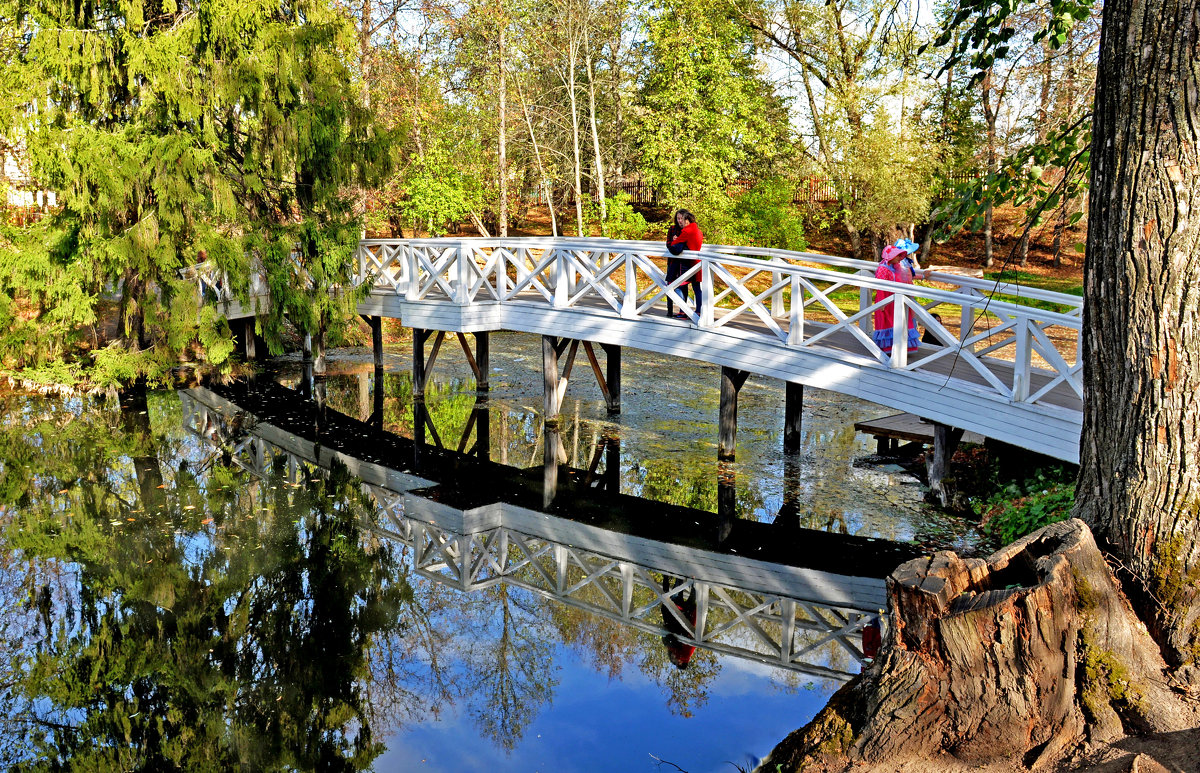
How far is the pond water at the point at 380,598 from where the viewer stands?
6.60 metres

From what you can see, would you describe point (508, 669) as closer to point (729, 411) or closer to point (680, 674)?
point (680, 674)

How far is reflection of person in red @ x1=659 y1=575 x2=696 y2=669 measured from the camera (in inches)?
301

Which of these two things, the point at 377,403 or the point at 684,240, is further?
the point at 377,403

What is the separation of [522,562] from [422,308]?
7.22 metres

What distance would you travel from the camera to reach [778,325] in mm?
11805

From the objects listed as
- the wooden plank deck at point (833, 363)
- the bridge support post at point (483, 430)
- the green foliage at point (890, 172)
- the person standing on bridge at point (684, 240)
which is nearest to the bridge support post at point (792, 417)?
the wooden plank deck at point (833, 363)

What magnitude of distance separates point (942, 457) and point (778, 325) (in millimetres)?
2427

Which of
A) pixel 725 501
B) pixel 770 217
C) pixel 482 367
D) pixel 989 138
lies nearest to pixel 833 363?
pixel 725 501

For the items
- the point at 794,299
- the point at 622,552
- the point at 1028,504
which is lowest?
the point at 622,552

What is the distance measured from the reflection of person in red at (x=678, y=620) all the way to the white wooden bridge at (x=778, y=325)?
3082 millimetres

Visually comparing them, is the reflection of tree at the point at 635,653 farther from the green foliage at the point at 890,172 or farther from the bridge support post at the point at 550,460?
the green foliage at the point at 890,172

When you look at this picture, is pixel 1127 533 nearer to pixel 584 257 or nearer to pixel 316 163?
pixel 584 257

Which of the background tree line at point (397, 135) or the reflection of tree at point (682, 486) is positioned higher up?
the background tree line at point (397, 135)

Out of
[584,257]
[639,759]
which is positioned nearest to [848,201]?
[584,257]
